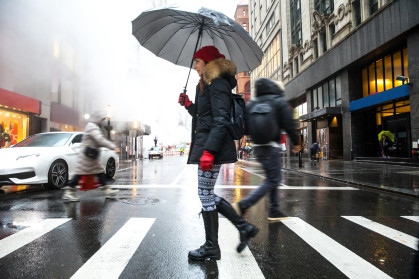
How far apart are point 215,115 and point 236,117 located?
26 cm

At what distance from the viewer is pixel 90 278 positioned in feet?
6.90

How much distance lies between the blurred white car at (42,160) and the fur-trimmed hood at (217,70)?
160 inches

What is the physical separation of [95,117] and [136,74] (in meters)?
28.0

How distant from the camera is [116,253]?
2658mm

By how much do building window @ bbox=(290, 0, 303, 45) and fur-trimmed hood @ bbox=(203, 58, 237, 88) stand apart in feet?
92.0

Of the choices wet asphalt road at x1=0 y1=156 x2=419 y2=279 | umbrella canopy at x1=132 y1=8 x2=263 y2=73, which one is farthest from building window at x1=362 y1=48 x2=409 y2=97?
umbrella canopy at x1=132 y1=8 x2=263 y2=73

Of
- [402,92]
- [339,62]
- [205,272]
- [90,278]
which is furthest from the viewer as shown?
[339,62]

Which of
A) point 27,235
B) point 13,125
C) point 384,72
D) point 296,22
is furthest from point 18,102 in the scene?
point 296,22

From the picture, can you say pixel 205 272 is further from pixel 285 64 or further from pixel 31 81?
pixel 285 64

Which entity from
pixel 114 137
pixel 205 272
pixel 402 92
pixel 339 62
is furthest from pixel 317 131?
pixel 205 272

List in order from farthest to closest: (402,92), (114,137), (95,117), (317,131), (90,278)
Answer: (114,137) < (317,131) < (402,92) < (95,117) < (90,278)

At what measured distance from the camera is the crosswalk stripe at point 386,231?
3070 mm

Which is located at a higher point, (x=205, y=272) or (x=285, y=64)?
(x=285, y=64)

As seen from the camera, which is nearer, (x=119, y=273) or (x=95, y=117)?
(x=119, y=273)
